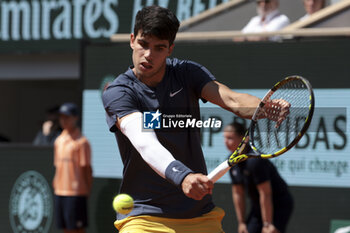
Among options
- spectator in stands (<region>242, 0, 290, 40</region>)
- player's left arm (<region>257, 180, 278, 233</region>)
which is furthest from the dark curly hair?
spectator in stands (<region>242, 0, 290, 40</region>)

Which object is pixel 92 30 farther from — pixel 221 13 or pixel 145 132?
pixel 145 132

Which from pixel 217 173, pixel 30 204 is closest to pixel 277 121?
pixel 217 173

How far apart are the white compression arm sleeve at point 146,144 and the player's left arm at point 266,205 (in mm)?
3005

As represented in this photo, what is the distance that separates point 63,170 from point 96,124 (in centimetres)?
62

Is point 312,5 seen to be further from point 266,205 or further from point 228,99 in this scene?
point 228,99

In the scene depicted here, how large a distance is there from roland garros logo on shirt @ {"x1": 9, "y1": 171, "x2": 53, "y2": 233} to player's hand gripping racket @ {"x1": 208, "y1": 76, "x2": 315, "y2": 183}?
175 inches

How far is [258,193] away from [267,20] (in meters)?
1.76

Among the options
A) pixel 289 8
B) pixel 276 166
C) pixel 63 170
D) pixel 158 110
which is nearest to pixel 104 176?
pixel 63 170

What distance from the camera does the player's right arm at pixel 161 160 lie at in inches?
119

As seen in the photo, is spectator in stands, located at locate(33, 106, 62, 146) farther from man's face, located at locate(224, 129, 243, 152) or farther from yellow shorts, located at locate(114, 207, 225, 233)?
yellow shorts, located at locate(114, 207, 225, 233)

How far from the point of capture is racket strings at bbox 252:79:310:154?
371cm

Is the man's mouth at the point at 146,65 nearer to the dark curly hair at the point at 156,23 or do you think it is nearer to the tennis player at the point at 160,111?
the tennis player at the point at 160,111

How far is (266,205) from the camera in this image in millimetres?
6156

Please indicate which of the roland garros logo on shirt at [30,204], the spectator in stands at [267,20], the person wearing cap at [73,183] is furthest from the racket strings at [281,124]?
the roland garros logo on shirt at [30,204]
